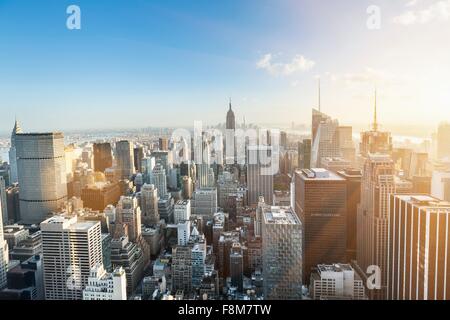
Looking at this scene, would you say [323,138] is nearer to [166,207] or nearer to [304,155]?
[304,155]

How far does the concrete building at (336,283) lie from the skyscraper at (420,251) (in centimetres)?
29

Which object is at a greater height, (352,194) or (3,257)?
(352,194)

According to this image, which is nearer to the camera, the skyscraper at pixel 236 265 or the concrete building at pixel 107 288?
the concrete building at pixel 107 288

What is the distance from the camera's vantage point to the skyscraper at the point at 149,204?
641 cm

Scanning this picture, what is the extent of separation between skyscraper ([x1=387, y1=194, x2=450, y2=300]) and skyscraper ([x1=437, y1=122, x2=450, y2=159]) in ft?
1.72

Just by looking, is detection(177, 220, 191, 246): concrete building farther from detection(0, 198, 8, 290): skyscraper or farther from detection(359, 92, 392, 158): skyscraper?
detection(359, 92, 392, 158): skyscraper

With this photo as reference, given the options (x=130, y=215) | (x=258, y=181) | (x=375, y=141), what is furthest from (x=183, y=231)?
(x=375, y=141)

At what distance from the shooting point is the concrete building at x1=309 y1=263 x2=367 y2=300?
2644 millimetres

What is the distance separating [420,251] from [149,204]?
17.2ft

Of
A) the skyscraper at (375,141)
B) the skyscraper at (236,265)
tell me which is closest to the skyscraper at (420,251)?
the skyscraper at (375,141)

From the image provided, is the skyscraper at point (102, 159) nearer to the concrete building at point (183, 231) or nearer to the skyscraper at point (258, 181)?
the concrete building at point (183, 231)

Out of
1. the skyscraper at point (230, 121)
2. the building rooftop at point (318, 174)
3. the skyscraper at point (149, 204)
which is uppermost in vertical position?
the skyscraper at point (230, 121)

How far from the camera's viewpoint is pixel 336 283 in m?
3.03
